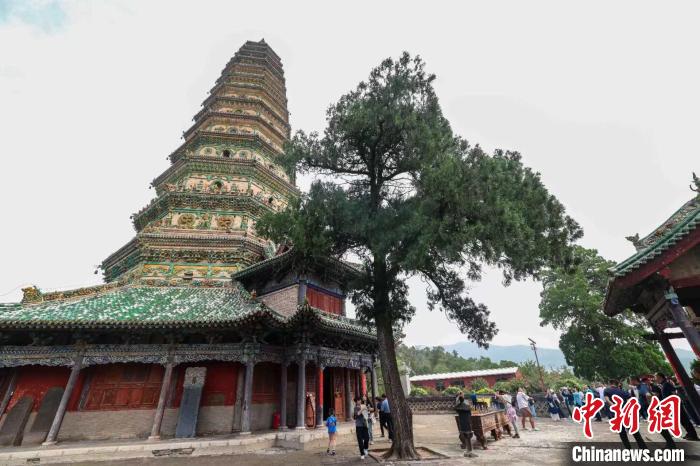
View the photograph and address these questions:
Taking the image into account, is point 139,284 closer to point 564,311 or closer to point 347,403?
point 347,403

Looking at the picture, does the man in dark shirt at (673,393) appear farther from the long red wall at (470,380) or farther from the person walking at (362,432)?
the long red wall at (470,380)

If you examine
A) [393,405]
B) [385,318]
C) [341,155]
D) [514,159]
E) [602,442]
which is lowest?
[602,442]

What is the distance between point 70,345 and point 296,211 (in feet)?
33.1

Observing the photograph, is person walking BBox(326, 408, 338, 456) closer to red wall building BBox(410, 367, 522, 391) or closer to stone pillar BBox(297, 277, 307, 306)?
stone pillar BBox(297, 277, 307, 306)

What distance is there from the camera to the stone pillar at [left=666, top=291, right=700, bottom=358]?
21.2 ft

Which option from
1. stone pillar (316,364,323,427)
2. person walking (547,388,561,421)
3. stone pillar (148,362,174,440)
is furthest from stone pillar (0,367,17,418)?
person walking (547,388,561,421)

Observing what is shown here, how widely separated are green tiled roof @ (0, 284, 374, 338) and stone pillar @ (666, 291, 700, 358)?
9.66 metres

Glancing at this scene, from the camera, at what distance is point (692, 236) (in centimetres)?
697

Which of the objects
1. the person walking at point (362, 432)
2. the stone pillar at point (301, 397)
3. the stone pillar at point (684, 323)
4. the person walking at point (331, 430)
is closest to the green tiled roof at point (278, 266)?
the stone pillar at point (301, 397)

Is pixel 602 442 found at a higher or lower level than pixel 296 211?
lower

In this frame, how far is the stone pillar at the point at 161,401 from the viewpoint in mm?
11466

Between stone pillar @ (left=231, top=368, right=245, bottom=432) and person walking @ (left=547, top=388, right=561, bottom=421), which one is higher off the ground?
stone pillar @ (left=231, top=368, right=245, bottom=432)

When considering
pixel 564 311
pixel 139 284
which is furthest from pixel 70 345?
pixel 564 311

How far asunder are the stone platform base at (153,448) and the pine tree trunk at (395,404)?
4.16m
